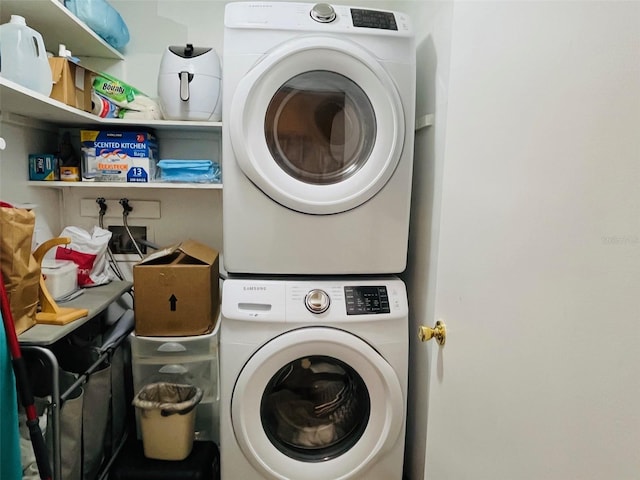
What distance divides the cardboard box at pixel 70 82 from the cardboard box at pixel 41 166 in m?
0.31

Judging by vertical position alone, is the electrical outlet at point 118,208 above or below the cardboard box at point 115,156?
below

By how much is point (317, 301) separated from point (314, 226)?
0.26m

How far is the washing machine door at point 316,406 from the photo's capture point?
1339 millimetres

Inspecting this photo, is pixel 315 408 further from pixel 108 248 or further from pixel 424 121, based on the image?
pixel 108 248

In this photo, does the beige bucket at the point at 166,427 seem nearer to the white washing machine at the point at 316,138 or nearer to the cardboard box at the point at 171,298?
the cardboard box at the point at 171,298

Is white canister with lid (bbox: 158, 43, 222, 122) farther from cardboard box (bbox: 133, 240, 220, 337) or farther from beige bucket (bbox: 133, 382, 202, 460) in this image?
beige bucket (bbox: 133, 382, 202, 460)

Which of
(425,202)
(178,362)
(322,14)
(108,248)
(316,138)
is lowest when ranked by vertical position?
(178,362)

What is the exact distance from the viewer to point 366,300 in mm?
1407

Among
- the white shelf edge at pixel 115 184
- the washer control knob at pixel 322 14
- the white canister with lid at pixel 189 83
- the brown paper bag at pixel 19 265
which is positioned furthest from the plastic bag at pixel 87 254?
the washer control knob at pixel 322 14

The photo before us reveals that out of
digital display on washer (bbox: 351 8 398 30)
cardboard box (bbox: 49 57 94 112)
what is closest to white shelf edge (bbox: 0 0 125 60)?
cardboard box (bbox: 49 57 94 112)

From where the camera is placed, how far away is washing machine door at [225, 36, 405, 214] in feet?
4.30

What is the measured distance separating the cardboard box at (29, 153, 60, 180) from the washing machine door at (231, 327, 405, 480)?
4.00 feet

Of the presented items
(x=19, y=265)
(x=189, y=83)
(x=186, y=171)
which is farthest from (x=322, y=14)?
(x=19, y=265)

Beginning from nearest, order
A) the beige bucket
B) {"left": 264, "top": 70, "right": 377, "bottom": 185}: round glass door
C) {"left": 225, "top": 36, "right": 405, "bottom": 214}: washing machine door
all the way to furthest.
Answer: {"left": 225, "top": 36, "right": 405, "bottom": 214}: washing machine door → {"left": 264, "top": 70, "right": 377, "bottom": 185}: round glass door → the beige bucket
